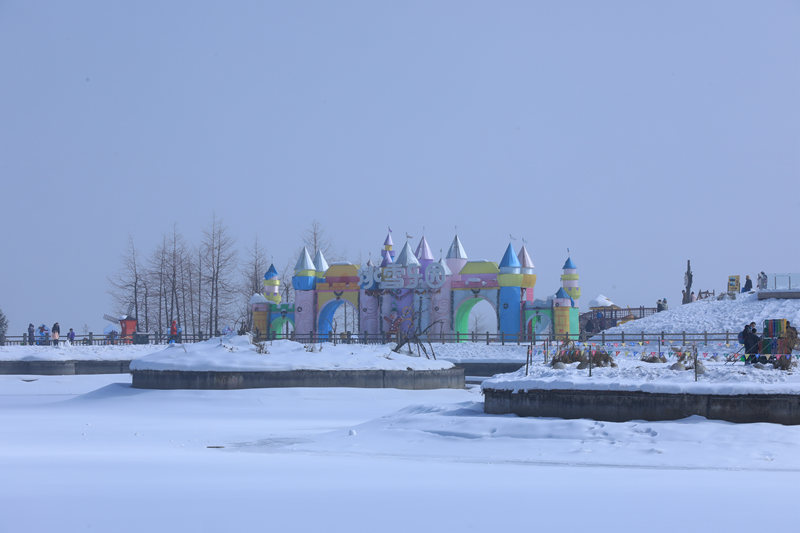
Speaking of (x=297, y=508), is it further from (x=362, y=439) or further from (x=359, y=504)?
(x=362, y=439)

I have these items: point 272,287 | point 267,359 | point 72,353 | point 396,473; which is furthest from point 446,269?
point 396,473

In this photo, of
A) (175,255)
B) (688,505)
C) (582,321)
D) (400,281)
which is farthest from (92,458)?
(582,321)

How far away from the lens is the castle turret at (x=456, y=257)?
49250 millimetres

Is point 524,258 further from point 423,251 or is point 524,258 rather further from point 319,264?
point 319,264

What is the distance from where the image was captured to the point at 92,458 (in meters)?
11.0

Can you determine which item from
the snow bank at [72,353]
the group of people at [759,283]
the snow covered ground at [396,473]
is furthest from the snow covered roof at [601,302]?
the snow covered ground at [396,473]

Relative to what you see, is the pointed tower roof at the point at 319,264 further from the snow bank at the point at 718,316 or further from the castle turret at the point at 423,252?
the snow bank at the point at 718,316

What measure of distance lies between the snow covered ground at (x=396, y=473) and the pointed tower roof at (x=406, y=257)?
2995 centimetres

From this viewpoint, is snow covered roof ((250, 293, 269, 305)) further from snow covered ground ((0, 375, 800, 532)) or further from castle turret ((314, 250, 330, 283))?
snow covered ground ((0, 375, 800, 532))

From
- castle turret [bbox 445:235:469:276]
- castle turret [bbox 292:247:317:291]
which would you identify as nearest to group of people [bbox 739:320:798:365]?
castle turret [bbox 445:235:469:276]

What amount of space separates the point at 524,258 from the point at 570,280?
352 cm

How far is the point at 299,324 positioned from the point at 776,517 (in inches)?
1784

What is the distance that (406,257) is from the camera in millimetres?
49344

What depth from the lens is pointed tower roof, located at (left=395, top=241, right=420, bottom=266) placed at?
48.9 metres
